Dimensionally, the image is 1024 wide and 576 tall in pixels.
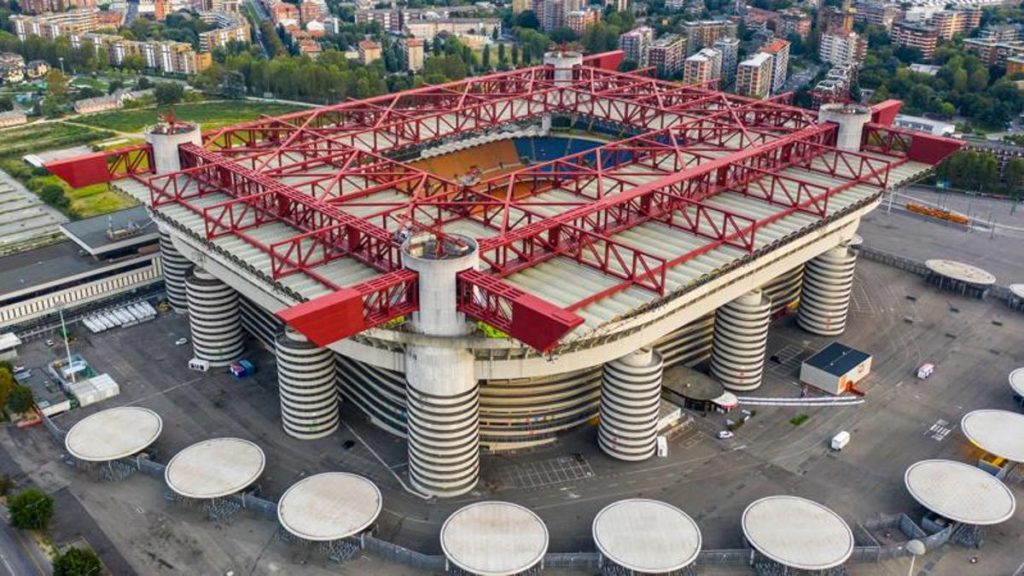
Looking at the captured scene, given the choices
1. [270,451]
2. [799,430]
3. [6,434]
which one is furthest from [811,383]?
[6,434]

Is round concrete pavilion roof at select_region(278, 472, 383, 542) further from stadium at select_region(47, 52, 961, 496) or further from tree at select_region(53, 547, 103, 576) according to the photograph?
tree at select_region(53, 547, 103, 576)

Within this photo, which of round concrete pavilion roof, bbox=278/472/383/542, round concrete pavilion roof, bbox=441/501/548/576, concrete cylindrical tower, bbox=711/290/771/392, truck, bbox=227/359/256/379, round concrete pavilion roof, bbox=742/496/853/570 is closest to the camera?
round concrete pavilion roof, bbox=441/501/548/576

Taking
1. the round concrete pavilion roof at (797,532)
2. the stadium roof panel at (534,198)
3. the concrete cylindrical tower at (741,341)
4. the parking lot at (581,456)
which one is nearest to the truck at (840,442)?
the parking lot at (581,456)

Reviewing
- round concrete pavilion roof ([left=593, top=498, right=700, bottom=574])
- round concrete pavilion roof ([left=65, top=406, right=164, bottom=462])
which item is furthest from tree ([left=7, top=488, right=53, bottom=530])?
round concrete pavilion roof ([left=593, top=498, right=700, bottom=574])

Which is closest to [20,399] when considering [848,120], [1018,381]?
[848,120]

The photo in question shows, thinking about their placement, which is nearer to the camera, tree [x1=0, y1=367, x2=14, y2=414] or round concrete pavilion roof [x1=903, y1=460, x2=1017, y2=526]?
round concrete pavilion roof [x1=903, y1=460, x2=1017, y2=526]

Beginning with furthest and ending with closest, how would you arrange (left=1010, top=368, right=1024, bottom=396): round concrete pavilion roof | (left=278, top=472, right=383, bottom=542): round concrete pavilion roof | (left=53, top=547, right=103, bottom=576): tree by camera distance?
(left=1010, top=368, right=1024, bottom=396): round concrete pavilion roof < (left=278, top=472, right=383, bottom=542): round concrete pavilion roof < (left=53, top=547, right=103, bottom=576): tree

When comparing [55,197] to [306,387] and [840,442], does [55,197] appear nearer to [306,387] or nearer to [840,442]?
[306,387]

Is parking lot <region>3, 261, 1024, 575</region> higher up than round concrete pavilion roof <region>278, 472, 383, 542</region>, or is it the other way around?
round concrete pavilion roof <region>278, 472, 383, 542</region>
